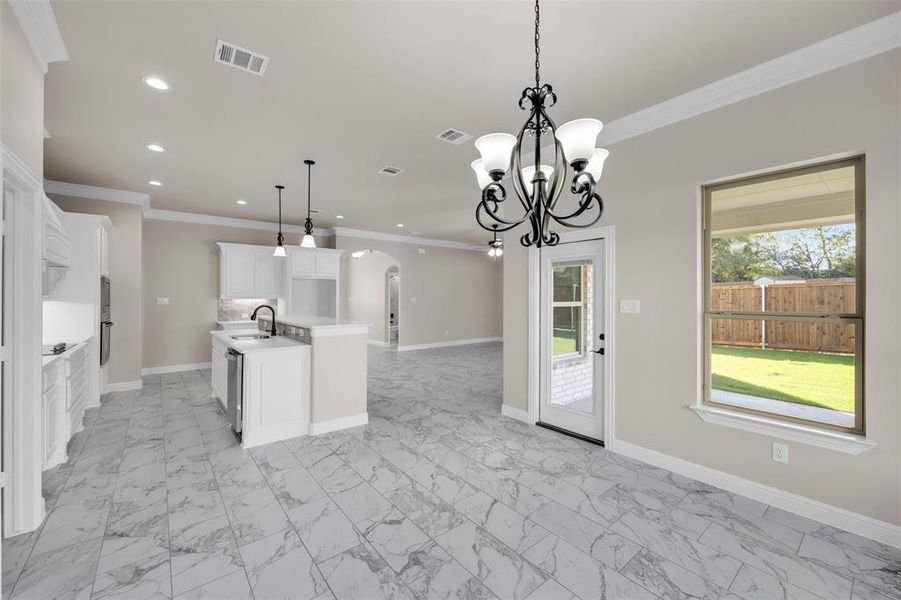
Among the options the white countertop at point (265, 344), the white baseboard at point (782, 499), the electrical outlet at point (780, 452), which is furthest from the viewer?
the white countertop at point (265, 344)

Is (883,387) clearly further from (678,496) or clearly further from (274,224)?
(274,224)

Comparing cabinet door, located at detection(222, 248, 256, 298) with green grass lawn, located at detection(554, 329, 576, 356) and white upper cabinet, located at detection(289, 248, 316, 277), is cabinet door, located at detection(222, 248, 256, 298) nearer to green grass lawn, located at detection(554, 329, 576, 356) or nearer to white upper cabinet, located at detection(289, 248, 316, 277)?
white upper cabinet, located at detection(289, 248, 316, 277)

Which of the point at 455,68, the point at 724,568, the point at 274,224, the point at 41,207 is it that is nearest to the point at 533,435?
the point at 724,568

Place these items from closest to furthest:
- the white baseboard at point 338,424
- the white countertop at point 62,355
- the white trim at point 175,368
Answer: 1. the white countertop at point 62,355
2. the white baseboard at point 338,424
3. the white trim at point 175,368

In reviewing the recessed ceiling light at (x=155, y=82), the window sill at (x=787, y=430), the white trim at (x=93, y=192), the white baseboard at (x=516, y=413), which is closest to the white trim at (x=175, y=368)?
the white trim at (x=93, y=192)

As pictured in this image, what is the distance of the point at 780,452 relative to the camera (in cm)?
252

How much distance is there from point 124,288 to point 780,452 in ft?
24.0

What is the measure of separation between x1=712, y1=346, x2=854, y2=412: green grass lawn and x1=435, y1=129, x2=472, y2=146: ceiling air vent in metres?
2.70

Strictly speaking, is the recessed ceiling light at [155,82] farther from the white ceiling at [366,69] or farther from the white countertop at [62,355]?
the white countertop at [62,355]

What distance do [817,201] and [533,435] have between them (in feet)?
9.15

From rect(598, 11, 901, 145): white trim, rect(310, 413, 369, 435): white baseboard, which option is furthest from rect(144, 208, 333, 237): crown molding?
rect(598, 11, 901, 145): white trim

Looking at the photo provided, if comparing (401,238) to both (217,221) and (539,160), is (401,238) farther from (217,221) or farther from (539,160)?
(539,160)

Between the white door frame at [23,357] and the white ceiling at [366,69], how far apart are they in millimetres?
1042

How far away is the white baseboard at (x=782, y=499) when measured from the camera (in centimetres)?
218
